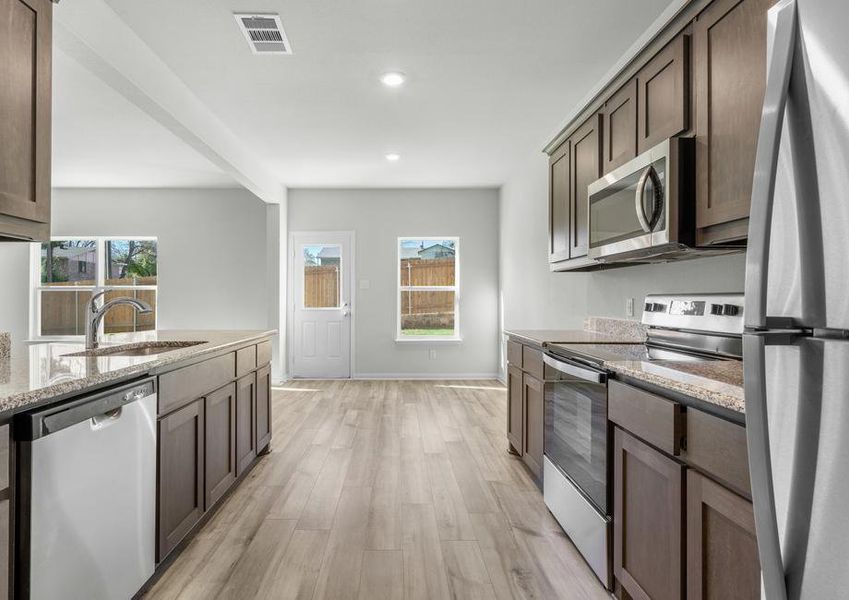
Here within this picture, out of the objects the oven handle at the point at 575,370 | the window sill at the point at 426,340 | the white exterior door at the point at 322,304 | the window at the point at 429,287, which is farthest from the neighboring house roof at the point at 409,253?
the oven handle at the point at 575,370

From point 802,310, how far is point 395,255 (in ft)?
19.9

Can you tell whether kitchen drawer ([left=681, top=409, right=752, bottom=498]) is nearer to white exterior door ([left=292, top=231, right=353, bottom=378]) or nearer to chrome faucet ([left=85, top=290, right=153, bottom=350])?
chrome faucet ([left=85, top=290, right=153, bottom=350])

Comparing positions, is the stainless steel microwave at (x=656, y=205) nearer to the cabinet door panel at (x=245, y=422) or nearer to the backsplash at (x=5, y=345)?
the cabinet door panel at (x=245, y=422)

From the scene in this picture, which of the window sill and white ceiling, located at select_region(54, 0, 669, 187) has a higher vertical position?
white ceiling, located at select_region(54, 0, 669, 187)

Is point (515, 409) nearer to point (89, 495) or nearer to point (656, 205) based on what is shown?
point (656, 205)

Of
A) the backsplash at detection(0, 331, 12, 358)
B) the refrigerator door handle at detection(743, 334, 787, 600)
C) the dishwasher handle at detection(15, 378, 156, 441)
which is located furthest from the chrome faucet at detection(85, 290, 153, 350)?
the refrigerator door handle at detection(743, 334, 787, 600)

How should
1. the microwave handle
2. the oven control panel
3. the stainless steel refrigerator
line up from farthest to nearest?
the microwave handle < the oven control panel < the stainless steel refrigerator

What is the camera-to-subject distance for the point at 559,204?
11.1 ft

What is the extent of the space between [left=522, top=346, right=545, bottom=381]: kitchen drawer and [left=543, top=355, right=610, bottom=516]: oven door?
125 millimetres

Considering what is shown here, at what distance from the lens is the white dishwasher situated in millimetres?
1238

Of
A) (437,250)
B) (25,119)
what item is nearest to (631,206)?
(25,119)

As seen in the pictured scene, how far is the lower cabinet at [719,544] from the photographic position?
1.09 metres

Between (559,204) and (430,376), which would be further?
(430,376)

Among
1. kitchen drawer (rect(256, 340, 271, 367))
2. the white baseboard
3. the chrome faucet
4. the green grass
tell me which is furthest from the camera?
the green grass
